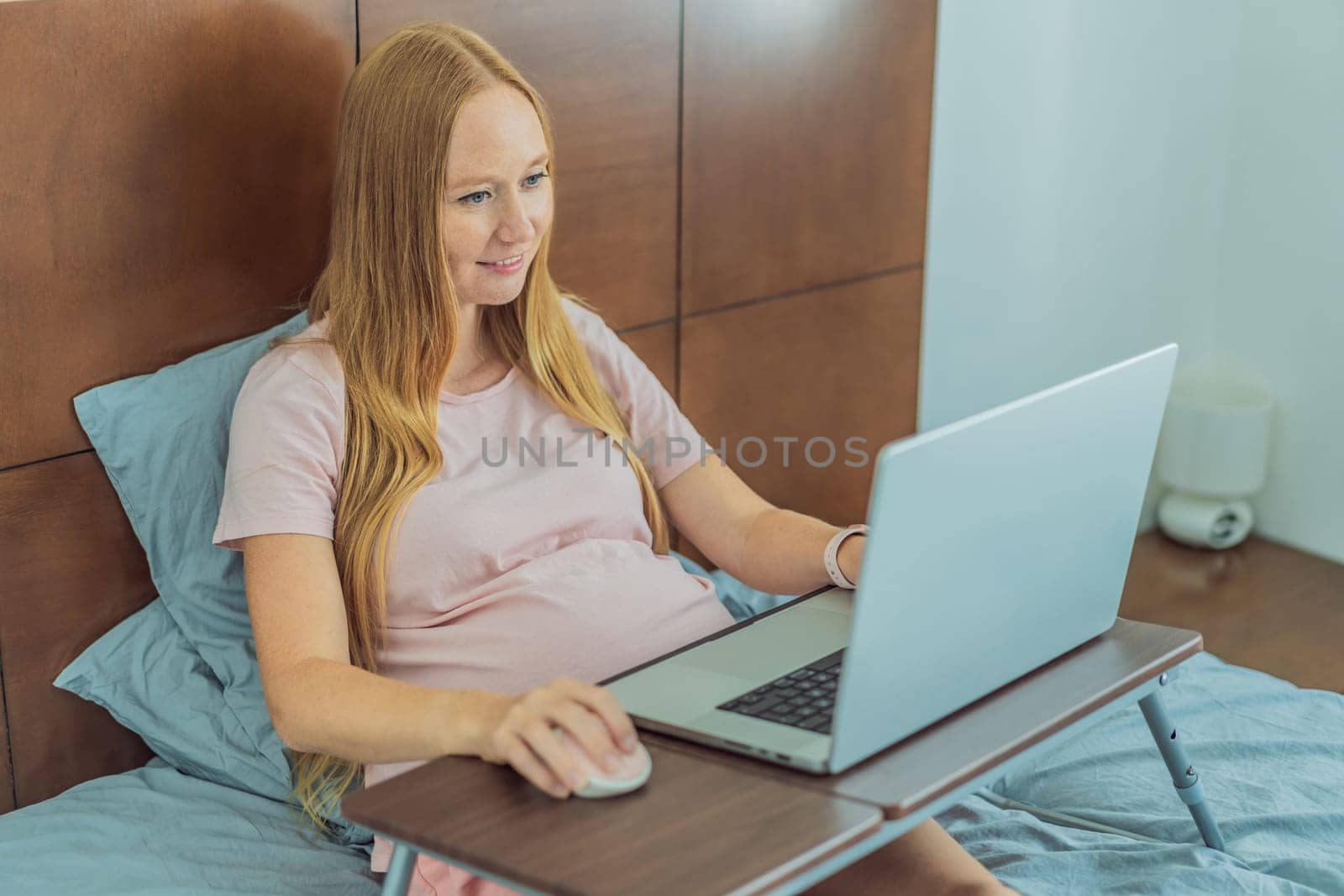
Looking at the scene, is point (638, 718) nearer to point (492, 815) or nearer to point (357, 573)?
point (492, 815)

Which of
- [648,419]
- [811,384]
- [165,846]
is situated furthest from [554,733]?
A: [811,384]

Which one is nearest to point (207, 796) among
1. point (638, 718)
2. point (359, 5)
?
point (638, 718)

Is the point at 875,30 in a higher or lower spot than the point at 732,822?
higher

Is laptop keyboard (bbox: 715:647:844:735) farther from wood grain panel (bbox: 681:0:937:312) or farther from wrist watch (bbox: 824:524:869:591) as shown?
wood grain panel (bbox: 681:0:937:312)

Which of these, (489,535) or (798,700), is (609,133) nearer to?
(489,535)

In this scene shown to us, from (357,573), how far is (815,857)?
66cm

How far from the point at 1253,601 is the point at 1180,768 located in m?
1.44

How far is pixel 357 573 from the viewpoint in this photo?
150 cm

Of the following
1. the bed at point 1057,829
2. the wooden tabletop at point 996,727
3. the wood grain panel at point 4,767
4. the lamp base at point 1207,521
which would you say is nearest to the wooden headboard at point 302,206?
the wood grain panel at point 4,767

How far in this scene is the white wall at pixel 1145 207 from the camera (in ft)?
8.66

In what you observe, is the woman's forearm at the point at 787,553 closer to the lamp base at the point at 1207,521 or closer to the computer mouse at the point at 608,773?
the computer mouse at the point at 608,773

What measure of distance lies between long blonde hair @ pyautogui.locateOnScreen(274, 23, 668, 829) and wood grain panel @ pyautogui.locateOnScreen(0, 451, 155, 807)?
25cm

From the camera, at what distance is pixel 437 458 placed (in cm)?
154

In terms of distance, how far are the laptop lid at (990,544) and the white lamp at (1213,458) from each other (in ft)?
5.99
